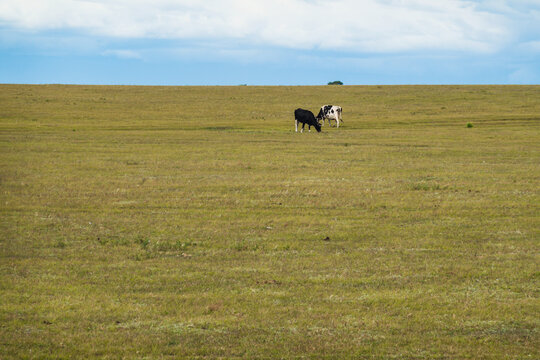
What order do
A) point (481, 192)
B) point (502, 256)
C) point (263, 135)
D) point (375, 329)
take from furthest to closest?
point (263, 135), point (481, 192), point (502, 256), point (375, 329)

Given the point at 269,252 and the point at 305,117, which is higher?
the point at 305,117

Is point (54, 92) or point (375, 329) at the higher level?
point (54, 92)

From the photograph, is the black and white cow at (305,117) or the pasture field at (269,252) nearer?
the pasture field at (269,252)

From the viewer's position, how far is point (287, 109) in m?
81.6

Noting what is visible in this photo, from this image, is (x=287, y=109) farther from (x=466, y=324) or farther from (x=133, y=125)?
(x=466, y=324)

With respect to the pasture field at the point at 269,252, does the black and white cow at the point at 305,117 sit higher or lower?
higher

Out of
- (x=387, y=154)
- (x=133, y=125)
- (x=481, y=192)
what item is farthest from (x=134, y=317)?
(x=133, y=125)

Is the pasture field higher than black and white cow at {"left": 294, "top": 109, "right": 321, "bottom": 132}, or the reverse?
black and white cow at {"left": 294, "top": 109, "right": 321, "bottom": 132}

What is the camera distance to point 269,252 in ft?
49.4

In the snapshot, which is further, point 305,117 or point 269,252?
point 305,117

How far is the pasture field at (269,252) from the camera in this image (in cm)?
957

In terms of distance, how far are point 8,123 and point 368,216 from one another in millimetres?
51400

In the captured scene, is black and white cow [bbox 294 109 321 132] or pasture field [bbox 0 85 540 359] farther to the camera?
black and white cow [bbox 294 109 321 132]

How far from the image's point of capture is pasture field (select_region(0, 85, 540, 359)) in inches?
377
